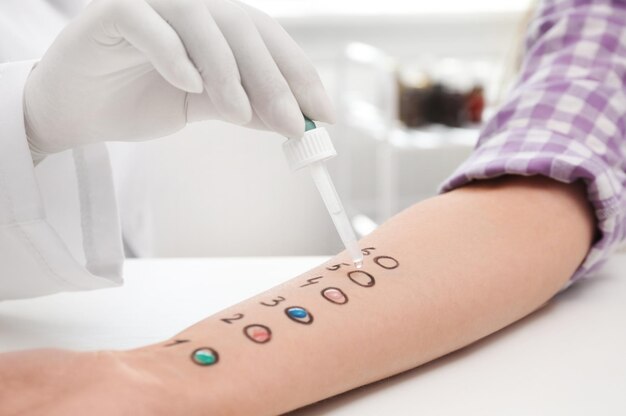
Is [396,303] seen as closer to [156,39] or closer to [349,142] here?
[156,39]

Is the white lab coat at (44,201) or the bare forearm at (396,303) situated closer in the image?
the bare forearm at (396,303)

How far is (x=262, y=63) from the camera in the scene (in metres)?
0.51

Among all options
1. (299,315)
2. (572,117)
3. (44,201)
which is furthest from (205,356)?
(572,117)

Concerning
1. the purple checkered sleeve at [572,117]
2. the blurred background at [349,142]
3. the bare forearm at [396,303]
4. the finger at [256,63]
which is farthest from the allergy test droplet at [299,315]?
the blurred background at [349,142]

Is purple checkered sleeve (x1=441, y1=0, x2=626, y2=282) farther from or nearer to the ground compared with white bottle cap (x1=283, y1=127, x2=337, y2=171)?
nearer to the ground

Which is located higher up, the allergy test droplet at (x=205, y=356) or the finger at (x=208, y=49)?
the finger at (x=208, y=49)

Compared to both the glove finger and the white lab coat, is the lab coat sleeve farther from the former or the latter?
the glove finger

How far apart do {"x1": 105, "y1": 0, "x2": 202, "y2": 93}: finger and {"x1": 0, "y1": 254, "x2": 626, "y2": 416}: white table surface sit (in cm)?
21

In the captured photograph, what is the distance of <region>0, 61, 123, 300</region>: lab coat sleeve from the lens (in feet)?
1.82

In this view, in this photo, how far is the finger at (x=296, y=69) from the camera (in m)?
0.53

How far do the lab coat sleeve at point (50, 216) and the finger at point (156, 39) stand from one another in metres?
0.13

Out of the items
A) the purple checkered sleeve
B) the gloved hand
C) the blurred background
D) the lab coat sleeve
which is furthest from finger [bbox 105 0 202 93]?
the blurred background

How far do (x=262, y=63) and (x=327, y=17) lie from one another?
6.96 feet

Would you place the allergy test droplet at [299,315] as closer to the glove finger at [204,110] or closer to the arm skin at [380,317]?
the arm skin at [380,317]
